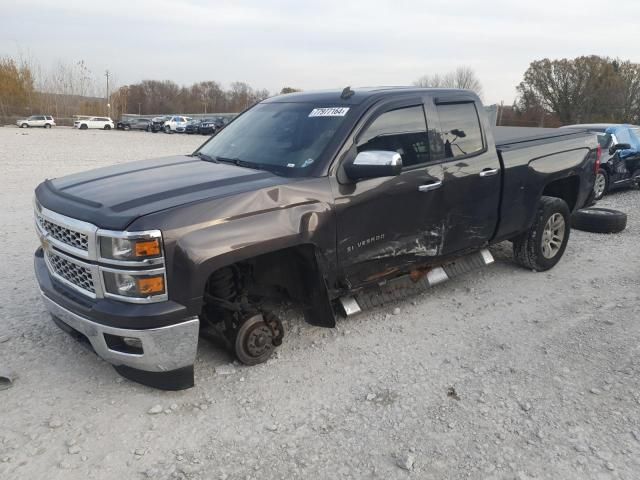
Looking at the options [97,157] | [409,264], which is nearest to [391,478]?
[409,264]

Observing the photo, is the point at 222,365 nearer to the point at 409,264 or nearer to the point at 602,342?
the point at 409,264

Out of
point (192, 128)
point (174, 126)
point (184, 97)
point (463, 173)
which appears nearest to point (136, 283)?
point (463, 173)

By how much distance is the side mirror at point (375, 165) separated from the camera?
348 cm

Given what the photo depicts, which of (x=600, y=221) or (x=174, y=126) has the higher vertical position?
(x=600, y=221)

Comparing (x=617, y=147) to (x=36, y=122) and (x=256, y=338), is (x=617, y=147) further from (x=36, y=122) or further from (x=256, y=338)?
(x=36, y=122)

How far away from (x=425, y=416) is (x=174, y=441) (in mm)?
1468

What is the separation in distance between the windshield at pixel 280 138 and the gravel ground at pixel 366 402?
4.58 ft

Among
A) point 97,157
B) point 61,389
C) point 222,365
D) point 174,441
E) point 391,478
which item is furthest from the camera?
point 97,157

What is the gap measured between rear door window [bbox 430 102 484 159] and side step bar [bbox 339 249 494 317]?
3.39ft

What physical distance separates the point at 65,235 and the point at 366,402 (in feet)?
7.06

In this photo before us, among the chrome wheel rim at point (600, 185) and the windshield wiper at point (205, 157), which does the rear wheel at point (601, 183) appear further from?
the windshield wiper at point (205, 157)

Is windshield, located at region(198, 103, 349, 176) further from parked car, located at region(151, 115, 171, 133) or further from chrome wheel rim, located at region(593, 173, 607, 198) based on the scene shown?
parked car, located at region(151, 115, 171, 133)

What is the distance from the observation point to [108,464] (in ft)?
8.96

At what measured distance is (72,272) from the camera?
130 inches
